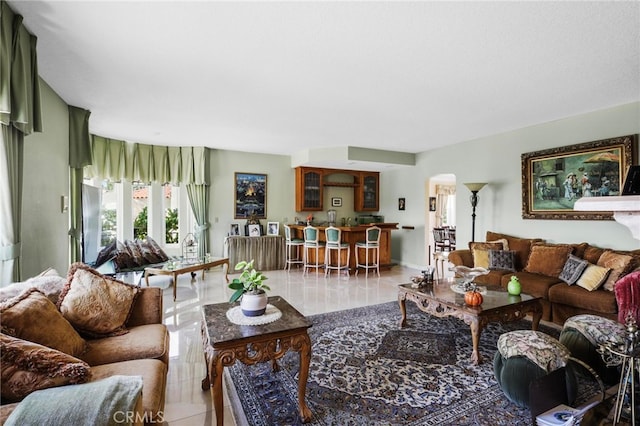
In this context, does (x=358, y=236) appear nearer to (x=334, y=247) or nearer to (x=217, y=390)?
(x=334, y=247)

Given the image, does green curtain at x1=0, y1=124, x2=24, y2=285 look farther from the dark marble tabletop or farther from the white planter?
the white planter

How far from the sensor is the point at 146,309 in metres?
2.37

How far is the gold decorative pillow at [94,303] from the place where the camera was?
6.48ft

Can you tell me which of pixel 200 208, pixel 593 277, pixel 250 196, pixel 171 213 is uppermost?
pixel 250 196

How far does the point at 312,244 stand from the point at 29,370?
5.45 metres

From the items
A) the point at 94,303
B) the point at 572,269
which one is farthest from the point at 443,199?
the point at 94,303

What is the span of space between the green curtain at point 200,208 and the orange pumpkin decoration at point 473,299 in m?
5.51

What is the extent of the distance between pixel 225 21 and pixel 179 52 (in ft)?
2.24

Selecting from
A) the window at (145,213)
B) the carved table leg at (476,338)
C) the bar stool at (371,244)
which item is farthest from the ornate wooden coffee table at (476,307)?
the window at (145,213)

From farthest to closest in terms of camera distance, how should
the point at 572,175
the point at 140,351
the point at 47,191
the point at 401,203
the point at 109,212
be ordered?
the point at 401,203
the point at 109,212
the point at 572,175
the point at 47,191
the point at 140,351

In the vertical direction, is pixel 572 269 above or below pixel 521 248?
below

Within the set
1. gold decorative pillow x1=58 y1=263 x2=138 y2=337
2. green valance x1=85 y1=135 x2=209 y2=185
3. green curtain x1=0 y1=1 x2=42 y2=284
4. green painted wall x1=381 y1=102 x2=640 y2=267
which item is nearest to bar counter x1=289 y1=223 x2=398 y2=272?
green painted wall x1=381 y1=102 x2=640 y2=267

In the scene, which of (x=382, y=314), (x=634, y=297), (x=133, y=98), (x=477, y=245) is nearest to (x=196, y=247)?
(x=133, y=98)

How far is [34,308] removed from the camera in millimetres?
1627
